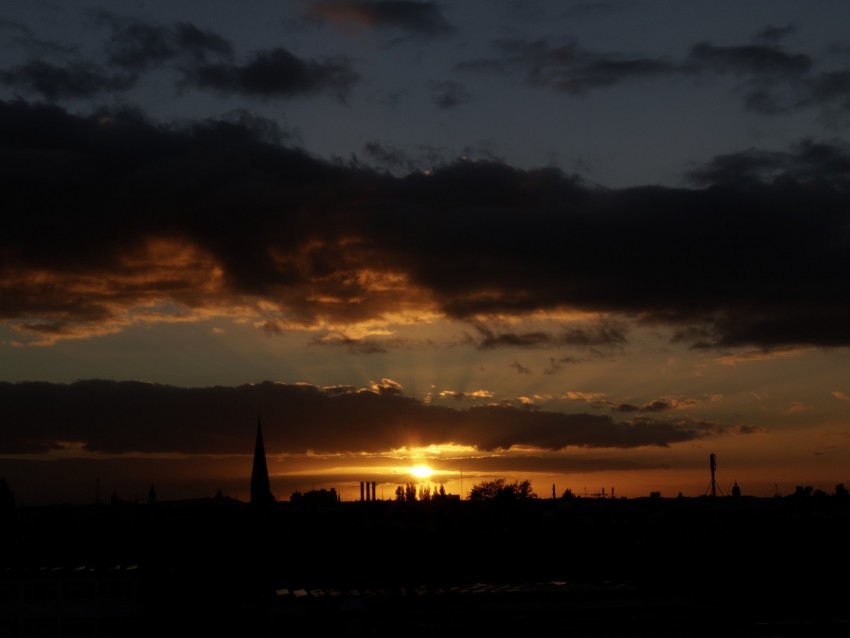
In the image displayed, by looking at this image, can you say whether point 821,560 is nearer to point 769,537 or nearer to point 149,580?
point 769,537

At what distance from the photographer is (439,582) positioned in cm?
14275

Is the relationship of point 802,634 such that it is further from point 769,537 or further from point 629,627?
point 769,537

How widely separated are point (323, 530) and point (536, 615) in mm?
120180

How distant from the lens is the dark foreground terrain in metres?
80.1

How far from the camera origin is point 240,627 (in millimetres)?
85625

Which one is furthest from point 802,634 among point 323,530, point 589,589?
point 323,530

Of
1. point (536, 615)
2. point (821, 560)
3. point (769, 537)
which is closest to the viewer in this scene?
point (536, 615)

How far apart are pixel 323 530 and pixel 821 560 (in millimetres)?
77770

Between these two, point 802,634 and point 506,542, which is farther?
point 506,542

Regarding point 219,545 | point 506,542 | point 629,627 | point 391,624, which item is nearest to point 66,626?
point 391,624

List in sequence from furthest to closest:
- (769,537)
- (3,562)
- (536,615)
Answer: (769,537) → (3,562) → (536,615)

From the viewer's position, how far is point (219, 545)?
551ft

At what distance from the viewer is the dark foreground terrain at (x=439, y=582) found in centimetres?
8006

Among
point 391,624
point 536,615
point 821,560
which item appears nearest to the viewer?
point 391,624
